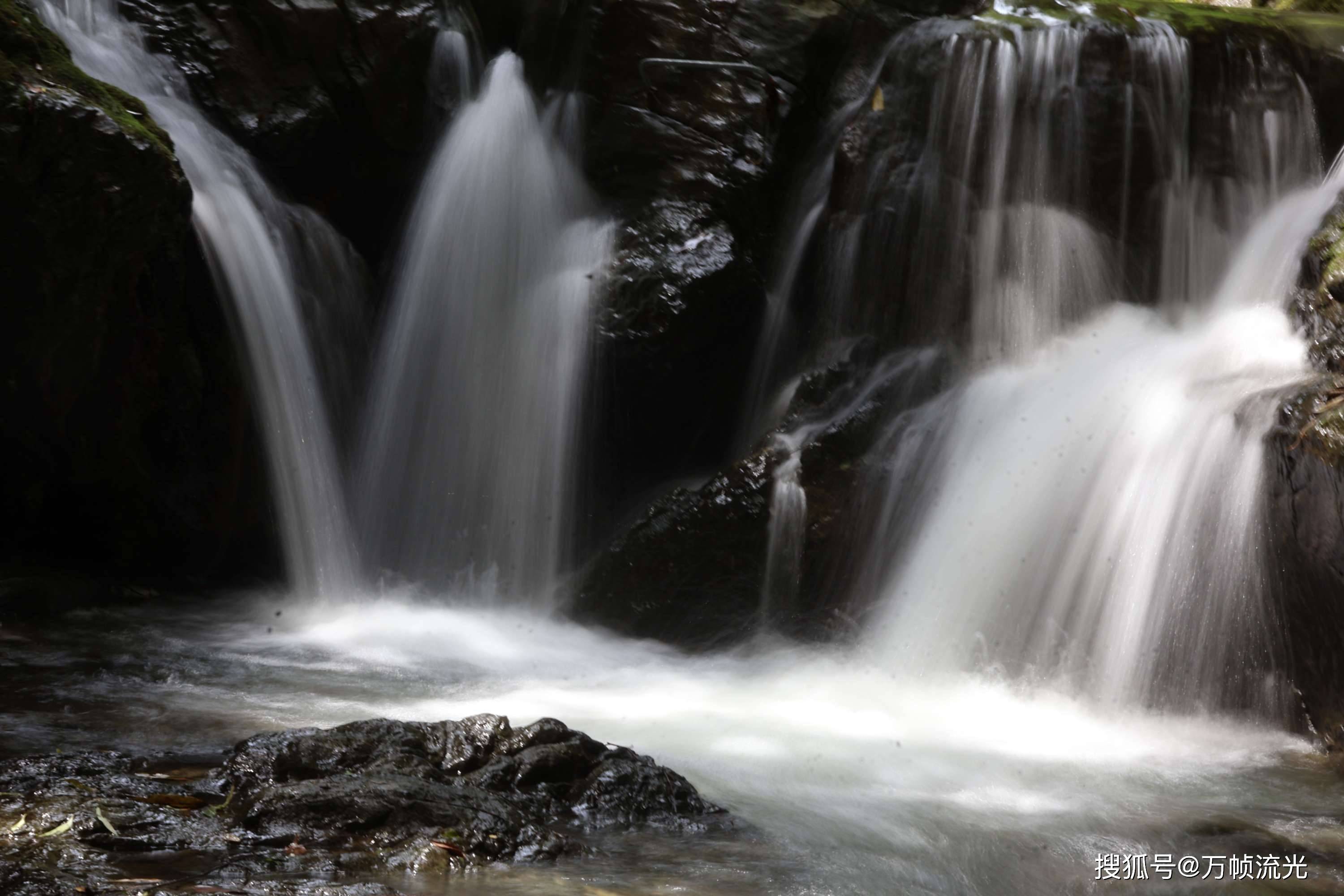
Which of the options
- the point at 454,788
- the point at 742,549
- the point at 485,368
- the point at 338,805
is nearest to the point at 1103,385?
the point at 742,549

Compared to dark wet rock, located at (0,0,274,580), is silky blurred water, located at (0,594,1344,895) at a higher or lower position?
lower

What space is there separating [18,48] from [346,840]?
5.28 meters

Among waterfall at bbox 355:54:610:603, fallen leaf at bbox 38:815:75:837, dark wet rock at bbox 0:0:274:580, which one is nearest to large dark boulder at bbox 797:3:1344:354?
waterfall at bbox 355:54:610:603

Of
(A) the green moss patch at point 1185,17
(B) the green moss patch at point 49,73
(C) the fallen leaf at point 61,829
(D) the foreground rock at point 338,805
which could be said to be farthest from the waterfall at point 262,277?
(A) the green moss patch at point 1185,17

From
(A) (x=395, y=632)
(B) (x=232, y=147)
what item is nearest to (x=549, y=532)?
(A) (x=395, y=632)

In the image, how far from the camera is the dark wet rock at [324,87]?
794 cm

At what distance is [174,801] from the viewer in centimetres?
304

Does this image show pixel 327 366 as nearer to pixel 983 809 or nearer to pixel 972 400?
pixel 972 400

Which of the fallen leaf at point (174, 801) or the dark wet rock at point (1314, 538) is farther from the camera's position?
the dark wet rock at point (1314, 538)

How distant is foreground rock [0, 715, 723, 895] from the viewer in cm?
263

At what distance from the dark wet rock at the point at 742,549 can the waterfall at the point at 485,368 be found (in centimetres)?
75

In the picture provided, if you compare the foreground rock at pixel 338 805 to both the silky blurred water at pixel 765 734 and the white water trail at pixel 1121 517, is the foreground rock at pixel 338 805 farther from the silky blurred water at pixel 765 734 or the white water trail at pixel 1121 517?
the white water trail at pixel 1121 517

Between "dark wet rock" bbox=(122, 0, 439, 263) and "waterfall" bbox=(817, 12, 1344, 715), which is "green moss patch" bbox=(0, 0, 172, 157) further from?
"waterfall" bbox=(817, 12, 1344, 715)

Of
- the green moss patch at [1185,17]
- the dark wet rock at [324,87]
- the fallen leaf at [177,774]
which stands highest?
the green moss patch at [1185,17]
